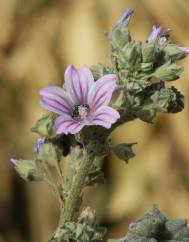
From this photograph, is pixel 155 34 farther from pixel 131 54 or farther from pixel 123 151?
pixel 123 151

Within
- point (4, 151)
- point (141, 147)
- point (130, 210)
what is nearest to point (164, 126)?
point (141, 147)

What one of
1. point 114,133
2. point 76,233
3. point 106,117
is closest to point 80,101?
point 106,117

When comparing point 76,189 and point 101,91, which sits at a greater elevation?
point 101,91

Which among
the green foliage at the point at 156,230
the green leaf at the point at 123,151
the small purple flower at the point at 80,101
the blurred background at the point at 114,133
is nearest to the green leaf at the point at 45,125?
the small purple flower at the point at 80,101

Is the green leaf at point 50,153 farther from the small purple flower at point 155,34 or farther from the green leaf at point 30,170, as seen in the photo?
the small purple flower at point 155,34

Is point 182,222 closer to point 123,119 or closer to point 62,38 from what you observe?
point 123,119

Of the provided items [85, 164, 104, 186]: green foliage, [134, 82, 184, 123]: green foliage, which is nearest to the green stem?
[85, 164, 104, 186]: green foliage
